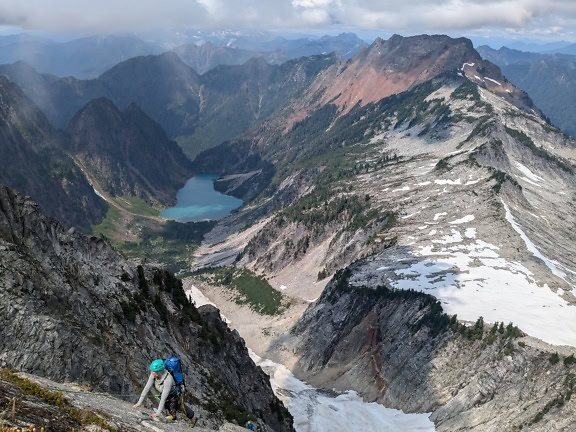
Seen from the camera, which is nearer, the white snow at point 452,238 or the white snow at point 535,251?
the white snow at point 535,251

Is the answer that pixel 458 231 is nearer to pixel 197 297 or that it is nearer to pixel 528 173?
pixel 197 297

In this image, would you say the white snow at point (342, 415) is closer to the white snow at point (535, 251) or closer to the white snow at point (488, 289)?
the white snow at point (488, 289)

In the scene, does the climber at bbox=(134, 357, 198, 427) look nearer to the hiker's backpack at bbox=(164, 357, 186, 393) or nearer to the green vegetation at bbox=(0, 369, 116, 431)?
the hiker's backpack at bbox=(164, 357, 186, 393)

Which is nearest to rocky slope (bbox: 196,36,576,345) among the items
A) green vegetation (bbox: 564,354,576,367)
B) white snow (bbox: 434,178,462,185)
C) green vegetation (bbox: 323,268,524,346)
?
white snow (bbox: 434,178,462,185)

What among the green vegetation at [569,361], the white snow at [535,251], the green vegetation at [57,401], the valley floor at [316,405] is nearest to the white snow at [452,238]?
the white snow at [535,251]

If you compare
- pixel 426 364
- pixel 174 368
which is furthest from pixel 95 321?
pixel 426 364

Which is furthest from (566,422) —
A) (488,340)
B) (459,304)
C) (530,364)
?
(459,304)

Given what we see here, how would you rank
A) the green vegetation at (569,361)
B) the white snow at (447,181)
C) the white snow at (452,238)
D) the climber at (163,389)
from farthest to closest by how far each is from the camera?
the white snow at (447,181), the white snow at (452,238), the green vegetation at (569,361), the climber at (163,389)
